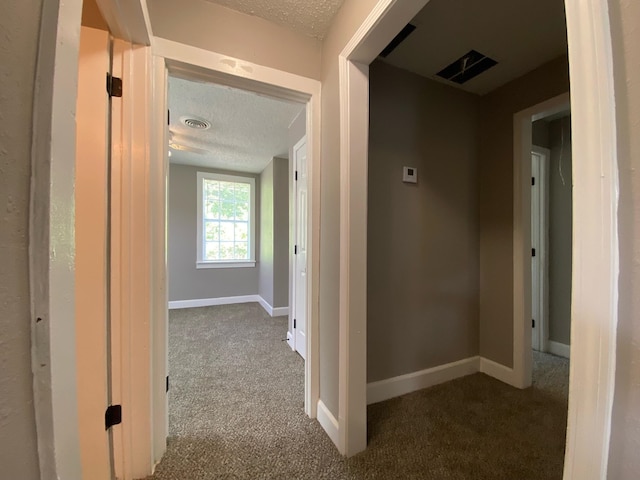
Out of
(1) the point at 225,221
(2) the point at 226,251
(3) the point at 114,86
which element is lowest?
(2) the point at 226,251

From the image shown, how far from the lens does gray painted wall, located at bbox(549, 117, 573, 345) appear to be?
2.34 meters

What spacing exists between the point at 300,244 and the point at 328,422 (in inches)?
58.0

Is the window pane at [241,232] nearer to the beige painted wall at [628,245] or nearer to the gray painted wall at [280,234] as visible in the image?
the gray painted wall at [280,234]

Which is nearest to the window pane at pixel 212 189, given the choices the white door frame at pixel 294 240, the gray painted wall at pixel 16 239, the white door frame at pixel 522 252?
the white door frame at pixel 294 240

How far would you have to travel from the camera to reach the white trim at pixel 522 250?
1.82 metres

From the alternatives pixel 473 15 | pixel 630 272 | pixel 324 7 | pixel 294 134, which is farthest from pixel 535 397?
pixel 294 134

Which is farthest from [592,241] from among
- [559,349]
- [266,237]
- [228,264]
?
[228,264]

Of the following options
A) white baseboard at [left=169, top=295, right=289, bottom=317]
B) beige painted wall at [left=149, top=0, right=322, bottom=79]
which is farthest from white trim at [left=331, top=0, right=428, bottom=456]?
white baseboard at [left=169, top=295, right=289, bottom=317]

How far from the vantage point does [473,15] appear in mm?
1358

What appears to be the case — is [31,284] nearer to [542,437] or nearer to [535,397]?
[542,437]

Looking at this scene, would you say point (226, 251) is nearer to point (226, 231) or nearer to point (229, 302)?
point (226, 231)

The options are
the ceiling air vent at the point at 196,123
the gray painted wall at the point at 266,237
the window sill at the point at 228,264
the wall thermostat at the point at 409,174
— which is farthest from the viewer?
the window sill at the point at 228,264

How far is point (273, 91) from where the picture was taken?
1.43 meters

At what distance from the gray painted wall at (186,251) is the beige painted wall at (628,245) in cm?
447
